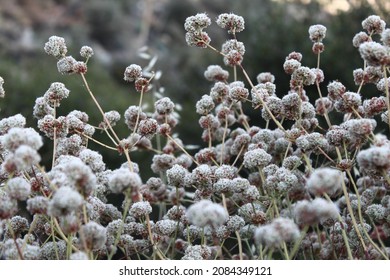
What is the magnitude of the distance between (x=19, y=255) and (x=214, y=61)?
210 inches

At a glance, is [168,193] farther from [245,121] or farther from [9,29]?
[9,29]

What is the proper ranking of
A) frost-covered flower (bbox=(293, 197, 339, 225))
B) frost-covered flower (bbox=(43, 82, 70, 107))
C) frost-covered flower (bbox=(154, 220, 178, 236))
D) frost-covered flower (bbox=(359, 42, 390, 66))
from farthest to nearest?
frost-covered flower (bbox=(43, 82, 70, 107)), frost-covered flower (bbox=(154, 220, 178, 236)), frost-covered flower (bbox=(359, 42, 390, 66)), frost-covered flower (bbox=(293, 197, 339, 225))

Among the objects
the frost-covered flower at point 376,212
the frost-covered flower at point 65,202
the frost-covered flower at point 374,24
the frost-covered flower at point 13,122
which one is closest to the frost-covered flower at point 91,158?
the frost-covered flower at point 13,122

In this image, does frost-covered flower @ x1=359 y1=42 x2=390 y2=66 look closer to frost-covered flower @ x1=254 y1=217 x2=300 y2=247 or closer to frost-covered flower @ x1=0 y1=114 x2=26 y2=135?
frost-covered flower @ x1=254 y1=217 x2=300 y2=247

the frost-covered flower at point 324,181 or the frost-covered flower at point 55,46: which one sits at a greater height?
the frost-covered flower at point 55,46

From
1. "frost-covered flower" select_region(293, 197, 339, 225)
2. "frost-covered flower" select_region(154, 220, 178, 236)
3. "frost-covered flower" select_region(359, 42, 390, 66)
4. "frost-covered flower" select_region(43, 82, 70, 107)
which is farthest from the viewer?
"frost-covered flower" select_region(43, 82, 70, 107)

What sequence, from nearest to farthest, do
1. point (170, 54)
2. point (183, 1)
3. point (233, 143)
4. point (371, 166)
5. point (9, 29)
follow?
point (371, 166), point (233, 143), point (170, 54), point (9, 29), point (183, 1)

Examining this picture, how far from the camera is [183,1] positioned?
12.4 m

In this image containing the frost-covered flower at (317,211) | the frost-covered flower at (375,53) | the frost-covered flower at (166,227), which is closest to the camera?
the frost-covered flower at (317,211)

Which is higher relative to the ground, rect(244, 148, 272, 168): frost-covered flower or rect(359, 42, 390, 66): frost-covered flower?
rect(359, 42, 390, 66): frost-covered flower

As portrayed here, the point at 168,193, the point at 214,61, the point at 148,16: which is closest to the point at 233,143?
the point at 168,193

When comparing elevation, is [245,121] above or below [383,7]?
below

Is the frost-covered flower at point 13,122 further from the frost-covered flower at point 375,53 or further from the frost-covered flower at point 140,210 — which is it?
the frost-covered flower at point 375,53

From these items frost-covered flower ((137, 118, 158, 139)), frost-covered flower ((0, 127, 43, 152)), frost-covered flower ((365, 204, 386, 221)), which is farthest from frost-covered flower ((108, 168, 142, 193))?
frost-covered flower ((365, 204, 386, 221))
